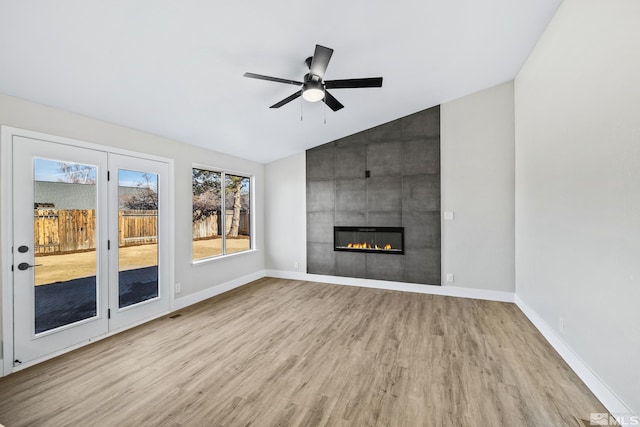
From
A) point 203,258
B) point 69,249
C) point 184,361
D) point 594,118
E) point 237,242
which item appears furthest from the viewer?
point 237,242

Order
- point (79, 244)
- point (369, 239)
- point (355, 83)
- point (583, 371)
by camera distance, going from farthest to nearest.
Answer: point (369, 239) < point (79, 244) < point (355, 83) < point (583, 371)

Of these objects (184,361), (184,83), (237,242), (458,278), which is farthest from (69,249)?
(458,278)

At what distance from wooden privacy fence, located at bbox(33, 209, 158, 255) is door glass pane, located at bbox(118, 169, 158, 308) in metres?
0.01

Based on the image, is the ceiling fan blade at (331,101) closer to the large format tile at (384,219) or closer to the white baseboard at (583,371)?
the large format tile at (384,219)

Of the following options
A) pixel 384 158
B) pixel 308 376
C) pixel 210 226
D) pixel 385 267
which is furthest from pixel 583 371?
pixel 210 226

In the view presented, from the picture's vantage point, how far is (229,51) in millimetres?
2473

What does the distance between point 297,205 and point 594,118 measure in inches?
181

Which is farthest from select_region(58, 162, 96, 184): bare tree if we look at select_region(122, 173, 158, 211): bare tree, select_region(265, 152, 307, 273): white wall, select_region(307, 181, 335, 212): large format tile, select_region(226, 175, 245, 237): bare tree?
select_region(307, 181, 335, 212): large format tile

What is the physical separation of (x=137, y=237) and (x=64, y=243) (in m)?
0.77

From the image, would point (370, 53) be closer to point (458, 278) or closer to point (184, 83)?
point (184, 83)

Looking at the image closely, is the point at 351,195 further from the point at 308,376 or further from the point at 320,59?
the point at 308,376

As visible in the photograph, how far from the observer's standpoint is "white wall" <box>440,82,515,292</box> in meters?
4.28

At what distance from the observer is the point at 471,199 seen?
449cm

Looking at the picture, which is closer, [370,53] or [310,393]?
[310,393]
